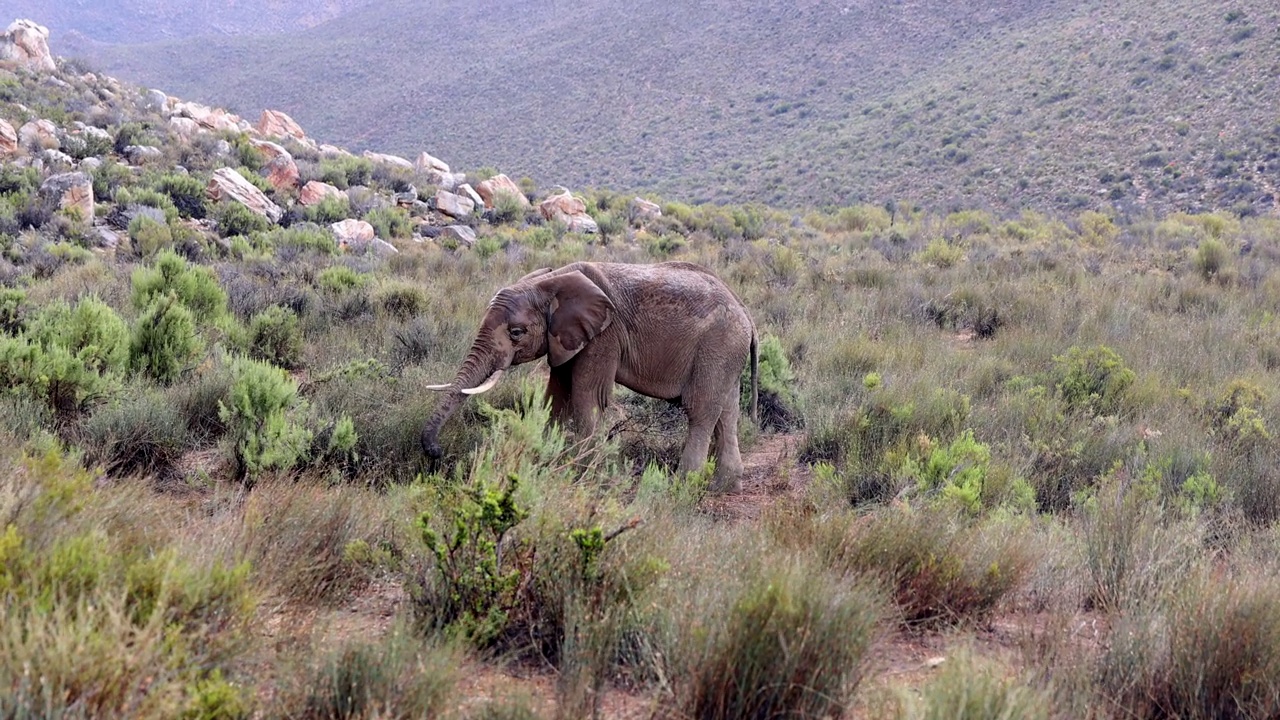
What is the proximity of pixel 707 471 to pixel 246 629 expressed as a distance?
330 centimetres

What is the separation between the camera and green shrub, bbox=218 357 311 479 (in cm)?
507

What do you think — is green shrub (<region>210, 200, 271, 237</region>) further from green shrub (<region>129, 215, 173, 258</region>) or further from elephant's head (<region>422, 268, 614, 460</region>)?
elephant's head (<region>422, 268, 614, 460</region>)

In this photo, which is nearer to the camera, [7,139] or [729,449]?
[729,449]

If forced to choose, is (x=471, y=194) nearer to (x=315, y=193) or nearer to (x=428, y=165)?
(x=428, y=165)

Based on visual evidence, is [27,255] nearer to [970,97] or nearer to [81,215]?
[81,215]

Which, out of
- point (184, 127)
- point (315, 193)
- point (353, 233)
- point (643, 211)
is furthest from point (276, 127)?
point (353, 233)

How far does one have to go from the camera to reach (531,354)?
563 cm

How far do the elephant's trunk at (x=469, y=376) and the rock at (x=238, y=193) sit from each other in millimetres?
14553

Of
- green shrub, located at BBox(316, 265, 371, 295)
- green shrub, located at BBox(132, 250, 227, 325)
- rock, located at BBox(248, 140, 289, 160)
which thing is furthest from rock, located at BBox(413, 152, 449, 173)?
green shrub, located at BBox(132, 250, 227, 325)

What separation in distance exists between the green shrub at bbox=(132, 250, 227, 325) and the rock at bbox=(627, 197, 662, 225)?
1516 cm

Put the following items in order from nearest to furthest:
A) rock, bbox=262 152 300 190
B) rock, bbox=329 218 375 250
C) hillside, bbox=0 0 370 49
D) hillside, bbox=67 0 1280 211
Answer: rock, bbox=329 218 375 250, rock, bbox=262 152 300 190, hillside, bbox=67 0 1280 211, hillside, bbox=0 0 370 49

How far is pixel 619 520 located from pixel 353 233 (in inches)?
613

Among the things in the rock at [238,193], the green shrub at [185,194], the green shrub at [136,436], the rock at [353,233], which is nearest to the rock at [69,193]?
the green shrub at [185,194]

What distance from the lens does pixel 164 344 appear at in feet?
23.5
